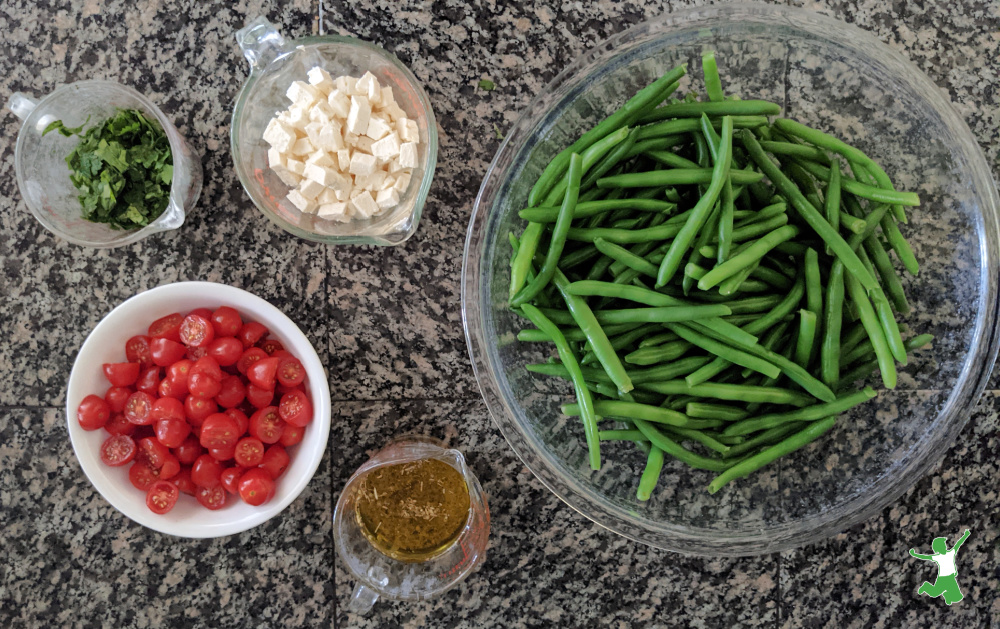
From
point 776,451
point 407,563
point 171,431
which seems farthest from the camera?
point 407,563

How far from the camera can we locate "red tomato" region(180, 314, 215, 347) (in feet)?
5.16

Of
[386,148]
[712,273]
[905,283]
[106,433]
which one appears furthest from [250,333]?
[905,283]

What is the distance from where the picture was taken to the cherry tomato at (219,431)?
156 cm

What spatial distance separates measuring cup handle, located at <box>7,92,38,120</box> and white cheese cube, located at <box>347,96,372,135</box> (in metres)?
0.80

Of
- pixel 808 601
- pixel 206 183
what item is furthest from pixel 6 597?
pixel 808 601

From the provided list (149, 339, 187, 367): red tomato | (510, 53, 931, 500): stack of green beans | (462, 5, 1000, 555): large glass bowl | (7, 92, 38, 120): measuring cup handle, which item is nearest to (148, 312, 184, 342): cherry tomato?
(149, 339, 187, 367): red tomato

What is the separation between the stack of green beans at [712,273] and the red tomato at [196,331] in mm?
736

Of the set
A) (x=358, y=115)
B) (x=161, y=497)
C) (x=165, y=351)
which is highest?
(x=358, y=115)

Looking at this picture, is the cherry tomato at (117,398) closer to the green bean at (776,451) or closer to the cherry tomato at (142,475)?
the cherry tomato at (142,475)

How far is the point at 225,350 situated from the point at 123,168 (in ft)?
1.64

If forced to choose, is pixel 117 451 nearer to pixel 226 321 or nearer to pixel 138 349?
pixel 138 349

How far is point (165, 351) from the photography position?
1574mm

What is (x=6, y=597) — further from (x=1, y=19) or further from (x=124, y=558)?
(x=1, y=19)

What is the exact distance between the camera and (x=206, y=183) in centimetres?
174
